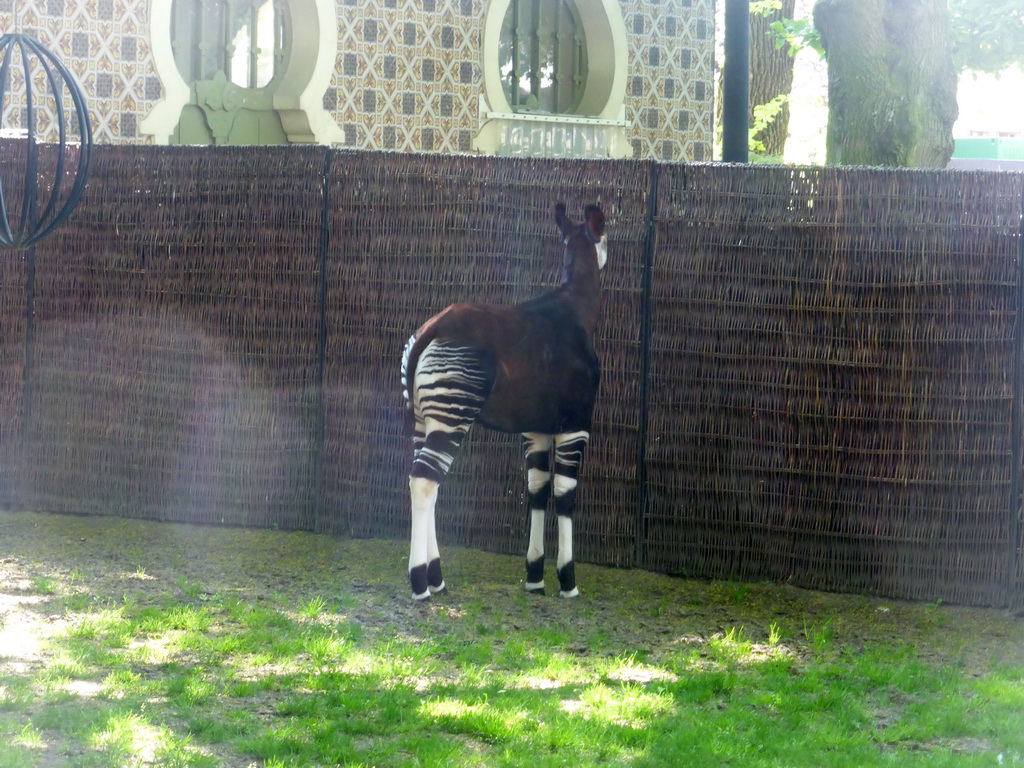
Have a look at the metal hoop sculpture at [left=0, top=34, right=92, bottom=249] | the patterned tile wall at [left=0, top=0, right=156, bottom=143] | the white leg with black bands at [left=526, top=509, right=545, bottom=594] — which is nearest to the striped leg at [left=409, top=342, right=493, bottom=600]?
the white leg with black bands at [left=526, top=509, right=545, bottom=594]

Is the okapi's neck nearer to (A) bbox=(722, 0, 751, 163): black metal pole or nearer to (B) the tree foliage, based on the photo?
(A) bbox=(722, 0, 751, 163): black metal pole

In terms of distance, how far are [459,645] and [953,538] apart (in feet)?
9.62

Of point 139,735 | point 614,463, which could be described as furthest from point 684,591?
point 139,735

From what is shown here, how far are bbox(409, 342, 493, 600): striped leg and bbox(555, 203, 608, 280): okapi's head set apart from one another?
90 centimetres

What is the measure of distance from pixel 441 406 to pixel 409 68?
309 inches

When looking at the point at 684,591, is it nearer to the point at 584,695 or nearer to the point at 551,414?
the point at 551,414

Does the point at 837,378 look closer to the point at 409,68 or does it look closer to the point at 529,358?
the point at 529,358

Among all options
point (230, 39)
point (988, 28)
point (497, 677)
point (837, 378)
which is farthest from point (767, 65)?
point (497, 677)

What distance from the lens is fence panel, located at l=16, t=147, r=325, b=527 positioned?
8.38 m

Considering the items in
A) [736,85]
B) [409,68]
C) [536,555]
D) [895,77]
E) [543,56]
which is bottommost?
[536,555]

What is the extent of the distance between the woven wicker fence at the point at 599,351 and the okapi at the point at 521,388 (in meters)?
0.82

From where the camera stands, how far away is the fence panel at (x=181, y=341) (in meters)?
8.38

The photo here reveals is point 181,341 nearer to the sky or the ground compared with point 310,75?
nearer to the ground

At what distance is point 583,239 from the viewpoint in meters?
7.18
